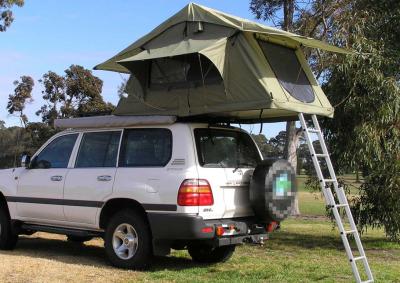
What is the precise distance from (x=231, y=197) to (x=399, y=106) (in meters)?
4.68

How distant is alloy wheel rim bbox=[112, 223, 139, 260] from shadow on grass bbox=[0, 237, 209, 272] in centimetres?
30

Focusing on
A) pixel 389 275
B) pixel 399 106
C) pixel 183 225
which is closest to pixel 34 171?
pixel 183 225

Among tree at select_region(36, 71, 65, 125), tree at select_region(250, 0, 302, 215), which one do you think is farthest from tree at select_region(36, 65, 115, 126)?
tree at select_region(250, 0, 302, 215)

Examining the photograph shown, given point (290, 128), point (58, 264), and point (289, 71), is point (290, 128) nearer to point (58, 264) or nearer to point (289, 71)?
point (289, 71)

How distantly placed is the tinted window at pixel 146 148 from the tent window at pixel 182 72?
71 centimetres

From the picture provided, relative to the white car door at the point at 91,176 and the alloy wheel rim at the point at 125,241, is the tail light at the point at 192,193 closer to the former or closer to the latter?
the alloy wheel rim at the point at 125,241

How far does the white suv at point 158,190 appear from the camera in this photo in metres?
7.00

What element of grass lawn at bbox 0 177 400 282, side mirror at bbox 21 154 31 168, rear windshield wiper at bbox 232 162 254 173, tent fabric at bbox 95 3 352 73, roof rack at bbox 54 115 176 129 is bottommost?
grass lawn at bbox 0 177 400 282

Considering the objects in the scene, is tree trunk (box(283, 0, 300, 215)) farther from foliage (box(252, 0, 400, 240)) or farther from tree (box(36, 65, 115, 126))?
tree (box(36, 65, 115, 126))

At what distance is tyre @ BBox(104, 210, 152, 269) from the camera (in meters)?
7.30

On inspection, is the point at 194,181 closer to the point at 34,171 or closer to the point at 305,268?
the point at 305,268

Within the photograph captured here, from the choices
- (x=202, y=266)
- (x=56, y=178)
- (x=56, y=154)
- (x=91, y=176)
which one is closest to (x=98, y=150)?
(x=91, y=176)

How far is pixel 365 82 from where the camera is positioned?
10.4 meters

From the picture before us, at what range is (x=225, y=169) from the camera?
24.1ft
